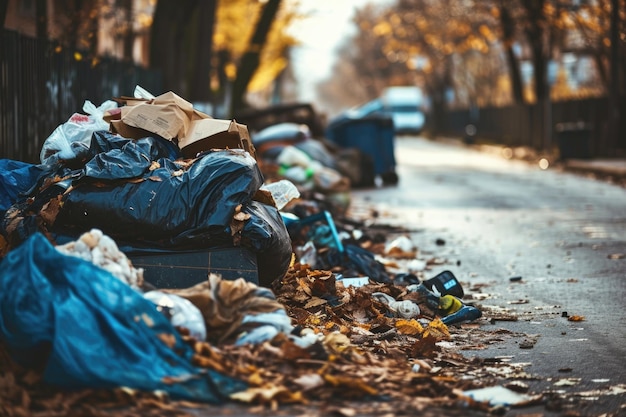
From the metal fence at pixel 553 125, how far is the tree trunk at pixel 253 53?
8.80 meters

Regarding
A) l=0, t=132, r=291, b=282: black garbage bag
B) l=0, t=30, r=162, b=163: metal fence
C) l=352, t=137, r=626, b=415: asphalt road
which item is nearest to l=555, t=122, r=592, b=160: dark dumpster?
l=352, t=137, r=626, b=415: asphalt road

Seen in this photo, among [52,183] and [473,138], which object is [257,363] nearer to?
[52,183]

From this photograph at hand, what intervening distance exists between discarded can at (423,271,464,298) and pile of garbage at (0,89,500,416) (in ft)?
0.06

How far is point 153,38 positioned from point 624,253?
1367cm

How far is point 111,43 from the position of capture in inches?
1437

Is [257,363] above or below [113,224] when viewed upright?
below

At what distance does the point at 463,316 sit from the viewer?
7.71 metres

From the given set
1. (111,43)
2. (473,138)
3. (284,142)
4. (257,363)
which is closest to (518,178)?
(284,142)

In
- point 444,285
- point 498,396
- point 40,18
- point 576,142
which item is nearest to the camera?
point 498,396

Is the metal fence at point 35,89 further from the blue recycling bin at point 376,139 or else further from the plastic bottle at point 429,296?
the blue recycling bin at point 376,139

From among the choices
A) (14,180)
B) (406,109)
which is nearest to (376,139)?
(14,180)

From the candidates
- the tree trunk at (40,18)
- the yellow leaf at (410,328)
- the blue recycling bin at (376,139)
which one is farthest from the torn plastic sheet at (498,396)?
the blue recycling bin at (376,139)

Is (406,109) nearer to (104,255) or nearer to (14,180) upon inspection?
(14,180)

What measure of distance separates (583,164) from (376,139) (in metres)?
6.45
